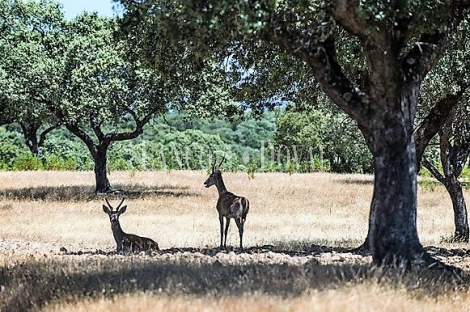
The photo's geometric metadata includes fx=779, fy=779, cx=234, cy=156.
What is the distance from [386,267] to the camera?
31.5 ft

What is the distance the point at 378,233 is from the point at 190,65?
5973 mm

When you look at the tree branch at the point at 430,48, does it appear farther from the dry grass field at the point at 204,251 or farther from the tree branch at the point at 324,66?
the dry grass field at the point at 204,251

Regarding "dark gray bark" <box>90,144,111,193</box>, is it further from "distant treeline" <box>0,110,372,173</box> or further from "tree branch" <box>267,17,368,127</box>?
"tree branch" <box>267,17,368,127</box>

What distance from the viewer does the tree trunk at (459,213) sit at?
22.2 m

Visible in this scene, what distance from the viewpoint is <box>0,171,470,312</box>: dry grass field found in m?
7.62

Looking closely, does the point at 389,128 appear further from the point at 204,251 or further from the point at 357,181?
the point at 357,181

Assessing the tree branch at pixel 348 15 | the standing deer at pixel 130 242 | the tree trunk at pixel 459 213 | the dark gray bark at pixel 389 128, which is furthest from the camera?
the tree trunk at pixel 459 213

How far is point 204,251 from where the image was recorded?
15344mm

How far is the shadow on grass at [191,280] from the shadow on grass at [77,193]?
2464 cm

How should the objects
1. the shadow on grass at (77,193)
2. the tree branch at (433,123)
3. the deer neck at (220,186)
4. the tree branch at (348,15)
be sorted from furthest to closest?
the shadow on grass at (77,193) < the deer neck at (220,186) < the tree branch at (433,123) < the tree branch at (348,15)

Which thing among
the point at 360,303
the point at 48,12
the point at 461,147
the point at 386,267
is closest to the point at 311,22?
the point at 386,267

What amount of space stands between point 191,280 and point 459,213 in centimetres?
1558

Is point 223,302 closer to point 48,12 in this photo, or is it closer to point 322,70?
point 322,70

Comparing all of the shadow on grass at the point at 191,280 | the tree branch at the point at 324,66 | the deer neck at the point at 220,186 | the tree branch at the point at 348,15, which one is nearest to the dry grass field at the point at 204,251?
the shadow on grass at the point at 191,280
